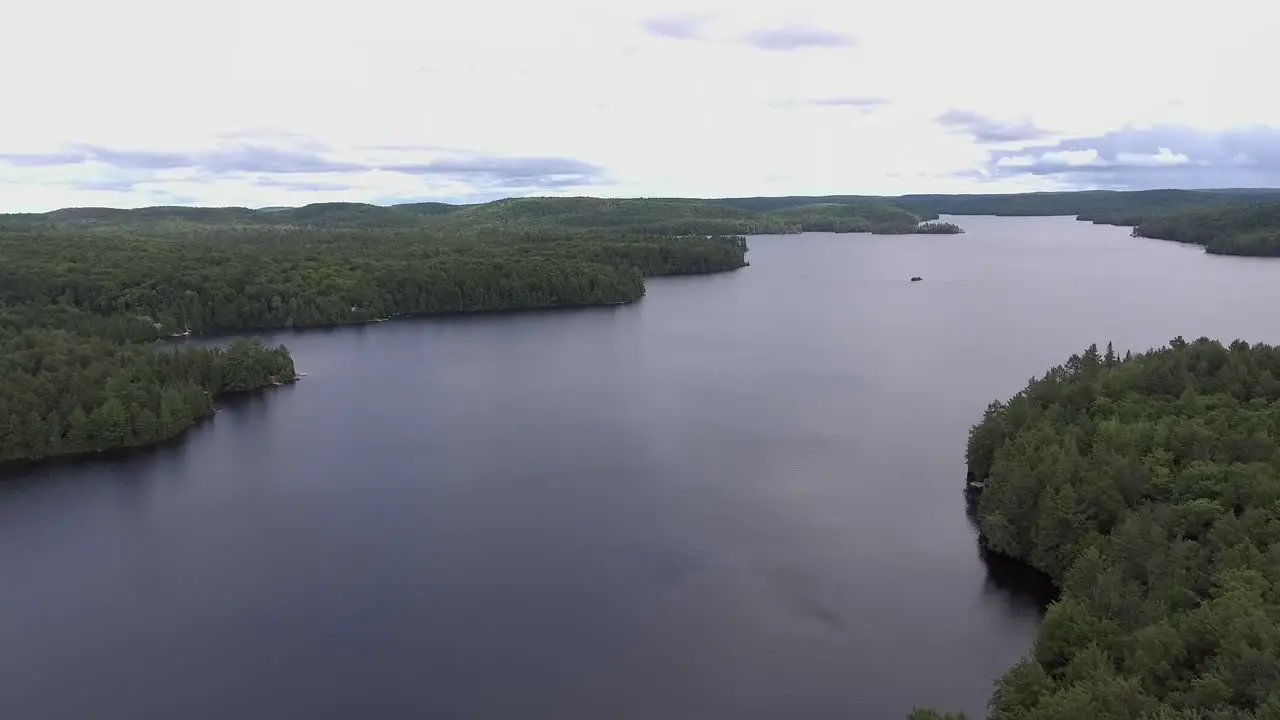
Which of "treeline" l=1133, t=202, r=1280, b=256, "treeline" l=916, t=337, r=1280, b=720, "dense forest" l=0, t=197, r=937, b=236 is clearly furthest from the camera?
"dense forest" l=0, t=197, r=937, b=236

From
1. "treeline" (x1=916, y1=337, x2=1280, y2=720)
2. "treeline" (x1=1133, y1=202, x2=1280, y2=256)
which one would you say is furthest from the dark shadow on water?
"treeline" (x1=1133, y1=202, x2=1280, y2=256)

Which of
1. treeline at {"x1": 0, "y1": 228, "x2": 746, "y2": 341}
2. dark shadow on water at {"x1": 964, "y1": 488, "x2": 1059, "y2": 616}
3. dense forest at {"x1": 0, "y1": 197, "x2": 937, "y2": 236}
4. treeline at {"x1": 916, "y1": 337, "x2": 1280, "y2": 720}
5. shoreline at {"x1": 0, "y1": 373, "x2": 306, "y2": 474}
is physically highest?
dense forest at {"x1": 0, "y1": 197, "x2": 937, "y2": 236}

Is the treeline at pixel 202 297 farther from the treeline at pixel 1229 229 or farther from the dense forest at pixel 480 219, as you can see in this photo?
the treeline at pixel 1229 229

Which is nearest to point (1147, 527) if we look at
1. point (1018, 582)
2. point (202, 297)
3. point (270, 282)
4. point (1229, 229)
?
point (1018, 582)

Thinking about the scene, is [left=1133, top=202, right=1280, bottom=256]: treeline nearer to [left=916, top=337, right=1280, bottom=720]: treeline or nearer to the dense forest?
the dense forest

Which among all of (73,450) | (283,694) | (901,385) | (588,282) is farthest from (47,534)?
(588,282)

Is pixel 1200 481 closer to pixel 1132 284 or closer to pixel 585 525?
pixel 585 525


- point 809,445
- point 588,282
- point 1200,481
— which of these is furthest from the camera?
point 588,282
